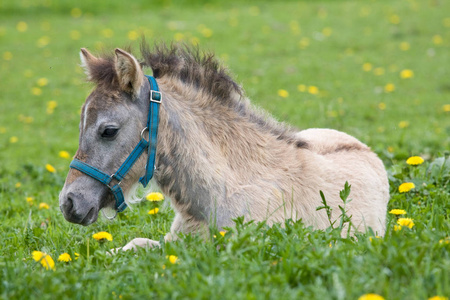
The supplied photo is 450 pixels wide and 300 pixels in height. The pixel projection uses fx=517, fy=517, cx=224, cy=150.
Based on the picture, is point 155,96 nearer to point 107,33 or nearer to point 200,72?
point 200,72

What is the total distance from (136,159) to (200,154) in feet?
1.47

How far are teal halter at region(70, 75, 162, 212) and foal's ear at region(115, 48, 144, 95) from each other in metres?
0.14

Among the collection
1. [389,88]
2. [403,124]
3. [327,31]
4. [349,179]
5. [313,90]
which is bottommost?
[349,179]

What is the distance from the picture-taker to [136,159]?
3508 mm

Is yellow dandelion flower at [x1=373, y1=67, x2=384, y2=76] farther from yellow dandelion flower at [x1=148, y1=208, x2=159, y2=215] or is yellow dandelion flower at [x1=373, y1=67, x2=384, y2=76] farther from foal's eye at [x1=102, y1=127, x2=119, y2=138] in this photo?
foal's eye at [x1=102, y1=127, x2=119, y2=138]

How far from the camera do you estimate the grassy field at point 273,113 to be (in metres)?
2.64

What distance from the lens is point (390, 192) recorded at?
486cm

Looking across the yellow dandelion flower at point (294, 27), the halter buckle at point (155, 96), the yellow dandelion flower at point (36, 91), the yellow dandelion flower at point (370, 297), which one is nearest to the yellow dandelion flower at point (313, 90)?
the yellow dandelion flower at point (294, 27)

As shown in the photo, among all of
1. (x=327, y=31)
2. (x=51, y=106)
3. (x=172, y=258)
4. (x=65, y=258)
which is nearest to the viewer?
(x=172, y=258)

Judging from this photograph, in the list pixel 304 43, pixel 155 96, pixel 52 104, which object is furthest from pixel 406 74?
pixel 155 96

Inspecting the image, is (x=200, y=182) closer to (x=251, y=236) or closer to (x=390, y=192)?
(x=251, y=236)

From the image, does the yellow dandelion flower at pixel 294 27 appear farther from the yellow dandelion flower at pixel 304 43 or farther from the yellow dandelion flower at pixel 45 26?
the yellow dandelion flower at pixel 45 26

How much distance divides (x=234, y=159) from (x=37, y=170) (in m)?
3.76

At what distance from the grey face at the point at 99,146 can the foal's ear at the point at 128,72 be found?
0.07 metres
